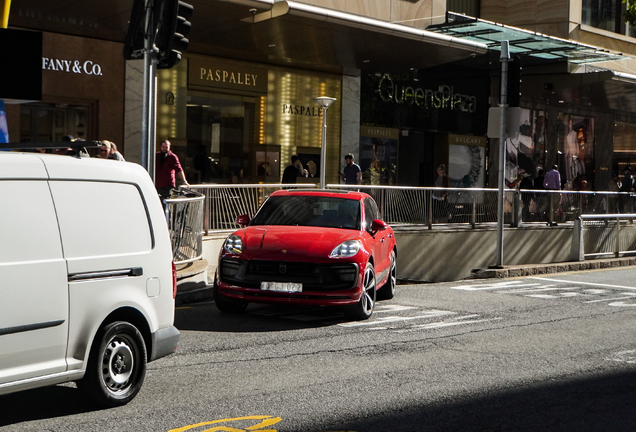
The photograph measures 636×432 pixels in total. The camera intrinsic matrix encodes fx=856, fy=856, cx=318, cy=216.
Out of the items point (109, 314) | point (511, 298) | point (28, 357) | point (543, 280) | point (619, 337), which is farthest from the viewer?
point (543, 280)

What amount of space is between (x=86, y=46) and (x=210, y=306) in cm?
912

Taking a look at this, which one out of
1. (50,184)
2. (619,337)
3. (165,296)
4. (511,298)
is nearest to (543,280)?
(511,298)

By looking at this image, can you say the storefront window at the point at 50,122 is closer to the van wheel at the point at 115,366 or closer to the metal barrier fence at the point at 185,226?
the metal barrier fence at the point at 185,226

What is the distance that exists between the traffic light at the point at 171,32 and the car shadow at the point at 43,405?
4.81 m

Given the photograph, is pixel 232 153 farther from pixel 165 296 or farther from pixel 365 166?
pixel 165 296

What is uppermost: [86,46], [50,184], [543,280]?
[86,46]

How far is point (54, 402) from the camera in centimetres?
580

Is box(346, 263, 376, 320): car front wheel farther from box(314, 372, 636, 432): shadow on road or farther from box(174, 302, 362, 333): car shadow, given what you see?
box(314, 372, 636, 432): shadow on road

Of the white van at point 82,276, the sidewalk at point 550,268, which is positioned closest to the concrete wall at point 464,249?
the sidewalk at point 550,268

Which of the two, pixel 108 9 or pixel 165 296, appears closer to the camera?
pixel 165 296

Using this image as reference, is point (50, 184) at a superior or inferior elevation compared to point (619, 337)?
superior

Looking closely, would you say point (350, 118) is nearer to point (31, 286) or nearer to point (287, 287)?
point (287, 287)

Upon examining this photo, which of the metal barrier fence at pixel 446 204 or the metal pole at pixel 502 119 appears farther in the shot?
the metal pole at pixel 502 119

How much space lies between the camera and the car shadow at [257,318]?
30.3ft
